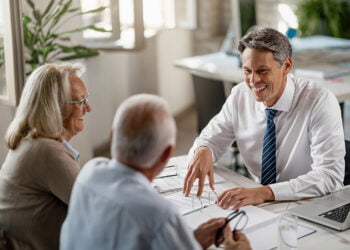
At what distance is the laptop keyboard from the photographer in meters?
1.95

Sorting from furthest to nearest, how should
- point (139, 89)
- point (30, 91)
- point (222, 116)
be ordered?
point (139, 89) < point (222, 116) < point (30, 91)

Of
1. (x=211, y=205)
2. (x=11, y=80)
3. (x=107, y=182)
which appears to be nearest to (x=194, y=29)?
(x=11, y=80)

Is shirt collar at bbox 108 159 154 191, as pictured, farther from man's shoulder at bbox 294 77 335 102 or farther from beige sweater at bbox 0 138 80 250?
man's shoulder at bbox 294 77 335 102

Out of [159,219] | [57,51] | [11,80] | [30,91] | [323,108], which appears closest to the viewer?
[159,219]

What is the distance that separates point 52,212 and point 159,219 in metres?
0.72

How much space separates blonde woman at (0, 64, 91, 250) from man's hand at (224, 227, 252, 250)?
1.82 feet

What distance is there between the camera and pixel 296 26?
582 centimetres

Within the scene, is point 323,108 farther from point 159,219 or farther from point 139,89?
point 139,89

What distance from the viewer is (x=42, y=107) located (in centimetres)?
195

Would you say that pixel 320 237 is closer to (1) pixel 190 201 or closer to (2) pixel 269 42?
(1) pixel 190 201

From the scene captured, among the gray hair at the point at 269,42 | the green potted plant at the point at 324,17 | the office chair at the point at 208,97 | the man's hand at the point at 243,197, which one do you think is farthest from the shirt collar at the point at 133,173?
the green potted plant at the point at 324,17

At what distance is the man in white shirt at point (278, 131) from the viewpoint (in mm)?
2209

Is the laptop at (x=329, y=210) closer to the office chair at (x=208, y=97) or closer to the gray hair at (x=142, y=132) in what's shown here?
the gray hair at (x=142, y=132)

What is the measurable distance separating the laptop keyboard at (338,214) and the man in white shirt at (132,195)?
0.70 metres
